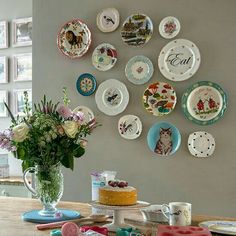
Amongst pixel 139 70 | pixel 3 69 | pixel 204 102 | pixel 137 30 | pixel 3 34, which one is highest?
pixel 3 34

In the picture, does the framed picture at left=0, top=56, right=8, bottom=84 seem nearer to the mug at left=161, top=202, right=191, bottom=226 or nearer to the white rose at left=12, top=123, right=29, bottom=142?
the white rose at left=12, top=123, right=29, bottom=142

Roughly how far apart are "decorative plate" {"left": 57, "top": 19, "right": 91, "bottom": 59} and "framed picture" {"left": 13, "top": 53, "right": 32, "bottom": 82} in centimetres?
102

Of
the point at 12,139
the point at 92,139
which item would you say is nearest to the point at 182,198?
the point at 92,139

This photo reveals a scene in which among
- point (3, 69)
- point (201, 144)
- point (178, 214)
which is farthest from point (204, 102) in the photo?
point (3, 69)

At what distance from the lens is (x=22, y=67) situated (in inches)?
150

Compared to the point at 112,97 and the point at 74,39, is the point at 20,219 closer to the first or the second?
the point at 112,97

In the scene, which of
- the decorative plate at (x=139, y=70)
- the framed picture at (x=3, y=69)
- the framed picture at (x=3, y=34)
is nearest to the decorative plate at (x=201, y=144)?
the decorative plate at (x=139, y=70)

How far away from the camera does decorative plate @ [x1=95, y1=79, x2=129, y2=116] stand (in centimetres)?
264

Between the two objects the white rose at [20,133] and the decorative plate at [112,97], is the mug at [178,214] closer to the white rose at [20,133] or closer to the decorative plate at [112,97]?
the white rose at [20,133]

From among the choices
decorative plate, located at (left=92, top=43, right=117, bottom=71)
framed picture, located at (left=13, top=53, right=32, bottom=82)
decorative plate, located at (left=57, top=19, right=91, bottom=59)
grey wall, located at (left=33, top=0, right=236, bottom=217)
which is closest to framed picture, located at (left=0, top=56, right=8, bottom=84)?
framed picture, located at (left=13, top=53, right=32, bottom=82)

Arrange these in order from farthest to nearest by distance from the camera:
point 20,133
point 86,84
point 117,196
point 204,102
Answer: point 86,84 → point 204,102 → point 20,133 → point 117,196

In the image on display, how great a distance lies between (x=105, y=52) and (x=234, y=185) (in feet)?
3.92

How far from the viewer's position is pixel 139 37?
8.55ft

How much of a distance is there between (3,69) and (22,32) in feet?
1.35
